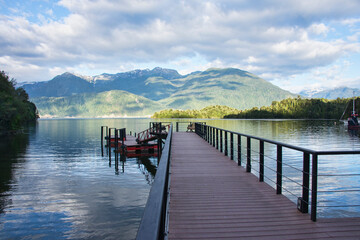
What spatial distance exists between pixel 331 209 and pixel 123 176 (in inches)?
419

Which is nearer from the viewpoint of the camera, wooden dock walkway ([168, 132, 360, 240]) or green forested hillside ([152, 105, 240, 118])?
wooden dock walkway ([168, 132, 360, 240])

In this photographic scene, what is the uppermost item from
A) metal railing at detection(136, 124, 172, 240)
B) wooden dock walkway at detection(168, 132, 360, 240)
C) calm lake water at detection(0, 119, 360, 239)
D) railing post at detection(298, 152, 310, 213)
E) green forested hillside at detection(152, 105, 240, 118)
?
green forested hillside at detection(152, 105, 240, 118)

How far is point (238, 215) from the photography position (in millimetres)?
4043

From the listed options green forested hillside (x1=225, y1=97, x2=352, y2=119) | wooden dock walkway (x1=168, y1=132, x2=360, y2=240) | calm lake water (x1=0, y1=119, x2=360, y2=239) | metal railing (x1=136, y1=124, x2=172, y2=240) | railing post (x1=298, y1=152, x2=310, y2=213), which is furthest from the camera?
green forested hillside (x1=225, y1=97, x2=352, y2=119)

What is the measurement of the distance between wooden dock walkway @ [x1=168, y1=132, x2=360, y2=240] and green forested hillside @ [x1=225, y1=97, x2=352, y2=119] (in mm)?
121838

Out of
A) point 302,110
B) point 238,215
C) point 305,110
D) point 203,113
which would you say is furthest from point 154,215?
point 203,113

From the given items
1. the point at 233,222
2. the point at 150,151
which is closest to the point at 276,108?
the point at 150,151

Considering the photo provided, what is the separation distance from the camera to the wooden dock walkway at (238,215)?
3404 millimetres

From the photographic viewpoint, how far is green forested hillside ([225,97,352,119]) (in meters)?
116

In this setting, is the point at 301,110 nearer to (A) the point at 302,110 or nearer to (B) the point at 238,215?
(A) the point at 302,110

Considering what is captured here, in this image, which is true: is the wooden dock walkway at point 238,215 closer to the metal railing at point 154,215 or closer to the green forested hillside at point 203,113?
the metal railing at point 154,215

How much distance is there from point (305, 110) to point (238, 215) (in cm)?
12969

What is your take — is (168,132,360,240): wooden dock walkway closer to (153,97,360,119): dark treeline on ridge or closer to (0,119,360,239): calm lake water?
(0,119,360,239): calm lake water

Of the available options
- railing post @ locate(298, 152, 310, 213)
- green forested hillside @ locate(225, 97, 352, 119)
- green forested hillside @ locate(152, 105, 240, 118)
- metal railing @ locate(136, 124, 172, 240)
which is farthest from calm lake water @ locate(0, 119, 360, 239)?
green forested hillside @ locate(152, 105, 240, 118)
